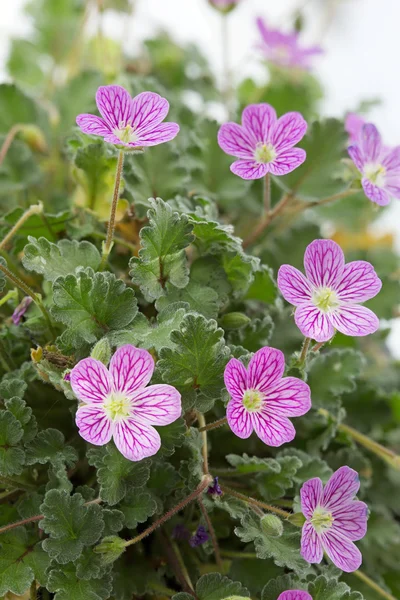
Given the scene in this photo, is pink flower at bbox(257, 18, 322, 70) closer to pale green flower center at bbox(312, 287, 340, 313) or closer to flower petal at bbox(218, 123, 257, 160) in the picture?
flower petal at bbox(218, 123, 257, 160)

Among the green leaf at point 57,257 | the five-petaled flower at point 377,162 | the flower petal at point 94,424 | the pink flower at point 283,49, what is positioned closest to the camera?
the flower petal at point 94,424

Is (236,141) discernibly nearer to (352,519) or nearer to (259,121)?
(259,121)

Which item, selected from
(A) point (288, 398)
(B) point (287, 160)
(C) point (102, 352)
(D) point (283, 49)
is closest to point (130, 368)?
(C) point (102, 352)

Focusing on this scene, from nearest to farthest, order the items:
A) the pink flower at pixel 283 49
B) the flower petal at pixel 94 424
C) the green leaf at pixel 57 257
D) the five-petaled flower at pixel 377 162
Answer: the flower petal at pixel 94 424, the green leaf at pixel 57 257, the five-petaled flower at pixel 377 162, the pink flower at pixel 283 49

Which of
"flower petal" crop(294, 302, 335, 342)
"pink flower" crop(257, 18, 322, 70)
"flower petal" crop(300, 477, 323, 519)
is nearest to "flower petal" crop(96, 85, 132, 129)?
"flower petal" crop(294, 302, 335, 342)

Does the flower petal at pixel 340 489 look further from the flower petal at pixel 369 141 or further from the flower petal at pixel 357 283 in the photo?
the flower petal at pixel 369 141

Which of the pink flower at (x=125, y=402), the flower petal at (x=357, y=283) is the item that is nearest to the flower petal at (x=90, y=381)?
the pink flower at (x=125, y=402)

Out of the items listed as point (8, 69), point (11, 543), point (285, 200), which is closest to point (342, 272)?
point (285, 200)

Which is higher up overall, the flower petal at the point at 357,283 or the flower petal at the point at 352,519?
the flower petal at the point at 357,283
